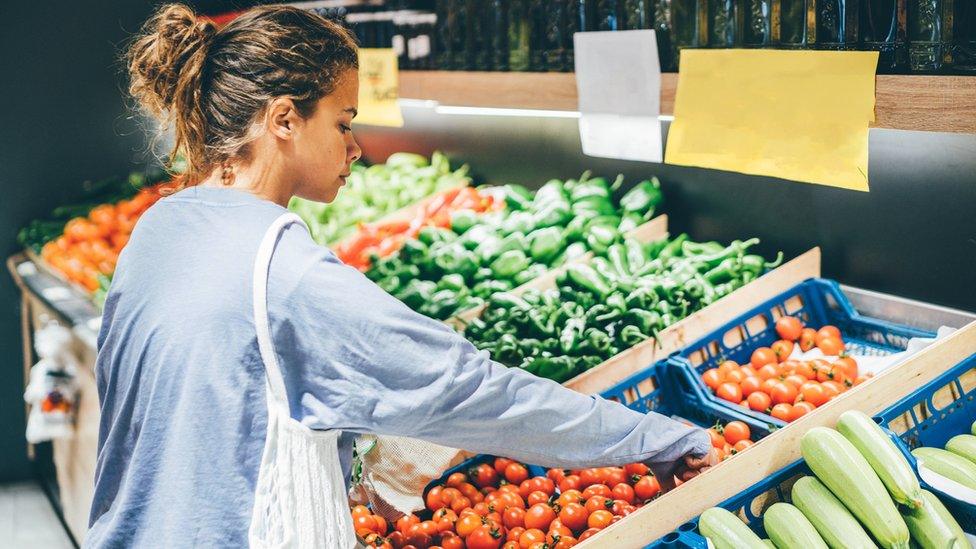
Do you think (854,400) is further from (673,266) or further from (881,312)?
(673,266)

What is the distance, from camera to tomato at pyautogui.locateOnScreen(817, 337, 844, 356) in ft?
8.81

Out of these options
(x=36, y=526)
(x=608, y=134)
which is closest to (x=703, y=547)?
(x=608, y=134)

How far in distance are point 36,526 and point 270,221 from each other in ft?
14.8

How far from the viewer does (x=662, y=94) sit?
2.64 m

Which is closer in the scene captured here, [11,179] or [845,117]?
[845,117]

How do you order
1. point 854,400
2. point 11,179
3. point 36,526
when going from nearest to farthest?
point 854,400 < point 36,526 < point 11,179

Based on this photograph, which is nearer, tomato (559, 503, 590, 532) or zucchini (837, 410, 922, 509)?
zucchini (837, 410, 922, 509)

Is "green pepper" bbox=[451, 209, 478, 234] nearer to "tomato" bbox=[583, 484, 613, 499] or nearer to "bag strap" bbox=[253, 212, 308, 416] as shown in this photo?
"tomato" bbox=[583, 484, 613, 499]

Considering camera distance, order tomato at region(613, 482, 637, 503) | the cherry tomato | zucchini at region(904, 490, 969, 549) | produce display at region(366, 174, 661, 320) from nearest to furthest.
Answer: zucchini at region(904, 490, 969, 549) < tomato at region(613, 482, 637, 503) < the cherry tomato < produce display at region(366, 174, 661, 320)

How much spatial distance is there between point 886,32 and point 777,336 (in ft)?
3.37

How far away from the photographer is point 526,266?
3.67m

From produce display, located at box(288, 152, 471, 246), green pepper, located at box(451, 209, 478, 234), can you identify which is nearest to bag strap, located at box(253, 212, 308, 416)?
green pepper, located at box(451, 209, 478, 234)

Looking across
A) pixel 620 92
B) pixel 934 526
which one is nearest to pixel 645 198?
pixel 620 92

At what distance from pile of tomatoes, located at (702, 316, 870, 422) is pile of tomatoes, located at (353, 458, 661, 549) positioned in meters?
0.40
